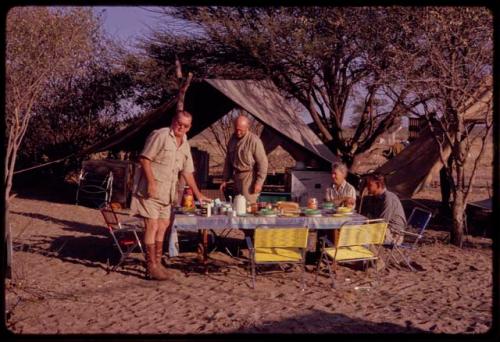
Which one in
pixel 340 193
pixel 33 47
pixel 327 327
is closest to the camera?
pixel 327 327

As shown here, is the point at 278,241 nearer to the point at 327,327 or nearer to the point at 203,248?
the point at 327,327

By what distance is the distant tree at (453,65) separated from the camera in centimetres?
764

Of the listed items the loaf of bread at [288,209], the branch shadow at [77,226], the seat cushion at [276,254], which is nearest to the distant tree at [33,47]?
the branch shadow at [77,226]

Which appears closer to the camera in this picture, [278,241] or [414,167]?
[278,241]

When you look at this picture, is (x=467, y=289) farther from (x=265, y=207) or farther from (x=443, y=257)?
(x=265, y=207)

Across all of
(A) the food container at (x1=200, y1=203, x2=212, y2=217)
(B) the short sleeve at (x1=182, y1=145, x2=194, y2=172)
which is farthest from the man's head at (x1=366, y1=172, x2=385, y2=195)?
(B) the short sleeve at (x1=182, y1=145, x2=194, y2=172)

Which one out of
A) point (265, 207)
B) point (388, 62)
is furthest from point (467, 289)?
point (388, 62)

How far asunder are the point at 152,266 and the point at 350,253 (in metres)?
2.04

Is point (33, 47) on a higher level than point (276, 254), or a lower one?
higher

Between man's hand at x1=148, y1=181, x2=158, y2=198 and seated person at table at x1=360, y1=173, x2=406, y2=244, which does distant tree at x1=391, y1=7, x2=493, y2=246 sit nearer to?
seated person at table at x1=360, y1=173, x2=406, y2=244

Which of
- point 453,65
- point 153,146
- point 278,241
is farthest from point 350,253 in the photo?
point 453,65

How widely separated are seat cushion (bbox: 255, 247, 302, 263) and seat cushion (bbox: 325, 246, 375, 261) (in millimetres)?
338

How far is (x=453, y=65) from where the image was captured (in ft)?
24.8

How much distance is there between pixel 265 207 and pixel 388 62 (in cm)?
380
